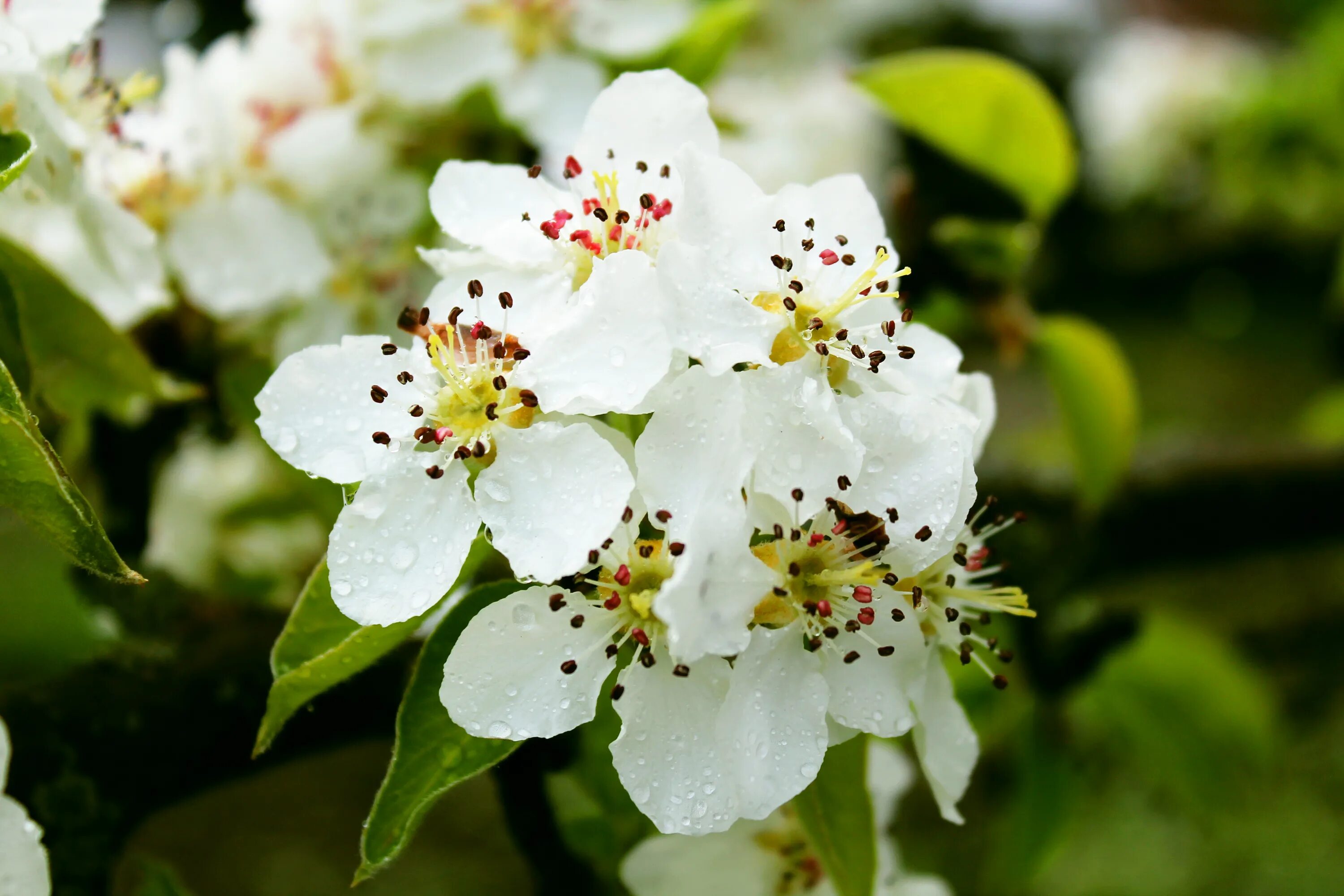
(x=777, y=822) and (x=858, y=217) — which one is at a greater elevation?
(x=858, y=217)

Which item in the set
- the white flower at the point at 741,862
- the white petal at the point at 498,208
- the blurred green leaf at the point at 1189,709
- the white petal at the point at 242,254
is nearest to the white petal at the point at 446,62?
the white petal at the point at 242,254

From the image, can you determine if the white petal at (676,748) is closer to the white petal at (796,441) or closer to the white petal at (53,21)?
the white petal at (796,441)

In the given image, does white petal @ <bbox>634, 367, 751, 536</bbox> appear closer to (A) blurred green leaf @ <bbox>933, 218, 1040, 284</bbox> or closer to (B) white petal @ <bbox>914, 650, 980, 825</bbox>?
(B) white petal @ <bbox>914, 650, 980, 825</bbox>

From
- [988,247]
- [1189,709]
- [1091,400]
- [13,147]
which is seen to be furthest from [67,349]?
[1189,709]

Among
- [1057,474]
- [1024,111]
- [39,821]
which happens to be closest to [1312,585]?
[1057,474]

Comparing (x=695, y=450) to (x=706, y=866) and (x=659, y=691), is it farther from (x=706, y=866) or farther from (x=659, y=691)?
(x=706, y=866)

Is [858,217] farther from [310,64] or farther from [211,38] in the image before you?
[211,38]
